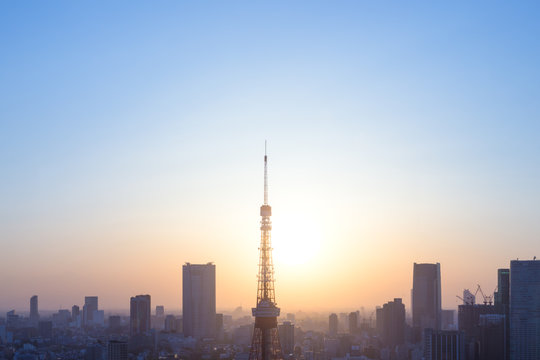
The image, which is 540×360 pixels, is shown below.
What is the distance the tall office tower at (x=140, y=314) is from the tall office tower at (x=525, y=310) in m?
58.6

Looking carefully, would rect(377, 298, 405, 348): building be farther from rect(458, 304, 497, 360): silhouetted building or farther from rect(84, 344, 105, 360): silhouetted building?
rect(84, 344, 105, 360): silhouetted building

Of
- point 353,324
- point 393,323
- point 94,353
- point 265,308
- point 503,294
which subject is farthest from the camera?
point 353,324

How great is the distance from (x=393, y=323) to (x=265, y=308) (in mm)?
61352

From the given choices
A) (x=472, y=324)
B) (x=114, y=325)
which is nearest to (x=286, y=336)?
(x=472, y=324)

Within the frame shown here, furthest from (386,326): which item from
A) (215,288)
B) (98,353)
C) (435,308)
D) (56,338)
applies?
(56,338)

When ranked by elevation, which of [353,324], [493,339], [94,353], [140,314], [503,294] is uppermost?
[503,294]

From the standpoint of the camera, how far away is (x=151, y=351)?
304 ft

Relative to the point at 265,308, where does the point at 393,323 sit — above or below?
below

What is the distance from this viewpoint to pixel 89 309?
161 m

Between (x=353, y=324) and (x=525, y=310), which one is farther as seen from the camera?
(x=353, y=324)

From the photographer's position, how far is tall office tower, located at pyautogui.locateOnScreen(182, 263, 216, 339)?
110 m

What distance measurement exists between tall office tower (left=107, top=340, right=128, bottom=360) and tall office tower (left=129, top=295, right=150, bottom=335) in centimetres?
3065

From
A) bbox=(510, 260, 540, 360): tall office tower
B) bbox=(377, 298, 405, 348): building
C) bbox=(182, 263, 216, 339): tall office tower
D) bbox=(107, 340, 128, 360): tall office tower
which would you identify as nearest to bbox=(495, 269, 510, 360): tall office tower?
bbox=(510, 260, 540, 360): tall office tower

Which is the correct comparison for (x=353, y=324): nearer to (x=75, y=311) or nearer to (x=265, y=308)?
(x=75, y=311)
